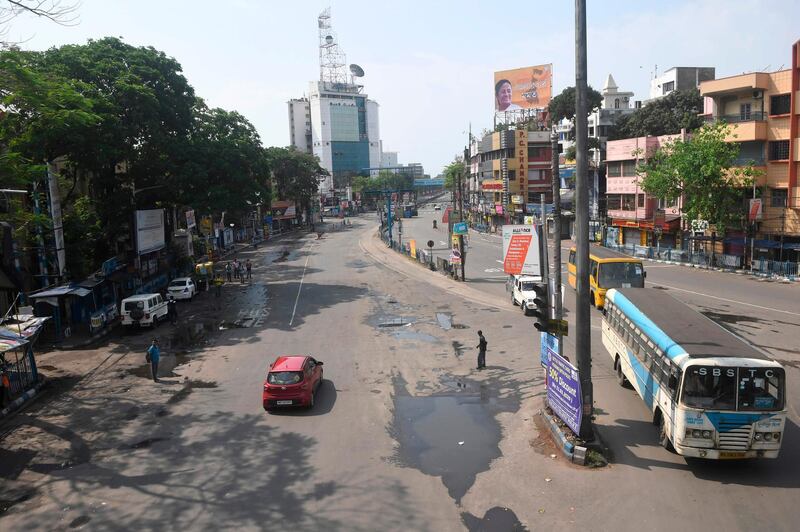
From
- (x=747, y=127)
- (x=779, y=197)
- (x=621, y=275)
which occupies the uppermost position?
(x=747, y=127)

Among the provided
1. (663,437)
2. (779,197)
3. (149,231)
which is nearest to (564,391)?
(663,437)

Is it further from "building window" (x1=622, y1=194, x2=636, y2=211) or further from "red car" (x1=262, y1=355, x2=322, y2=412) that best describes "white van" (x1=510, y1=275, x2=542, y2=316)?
"building window" (x1=622, y1=194, x2=636, y2=211)

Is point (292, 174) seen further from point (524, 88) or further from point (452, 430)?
point (452, 430)

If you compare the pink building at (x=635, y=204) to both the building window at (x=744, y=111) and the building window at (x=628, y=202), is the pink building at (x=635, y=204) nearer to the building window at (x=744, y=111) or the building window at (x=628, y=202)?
the building window at (x=628, y=202)

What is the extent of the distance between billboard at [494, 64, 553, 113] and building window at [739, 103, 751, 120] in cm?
4326

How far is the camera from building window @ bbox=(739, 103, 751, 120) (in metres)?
38.8

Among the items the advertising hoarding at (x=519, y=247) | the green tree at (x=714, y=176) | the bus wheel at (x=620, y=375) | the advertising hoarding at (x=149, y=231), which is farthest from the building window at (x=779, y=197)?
the advertising hoarding at (x=149, y=231)

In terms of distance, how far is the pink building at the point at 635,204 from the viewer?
4909 centimetres

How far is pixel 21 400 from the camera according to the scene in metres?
17.9

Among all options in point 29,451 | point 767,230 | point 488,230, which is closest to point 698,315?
point 29,451

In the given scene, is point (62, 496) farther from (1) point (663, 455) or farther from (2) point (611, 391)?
(2) point (611, 391)

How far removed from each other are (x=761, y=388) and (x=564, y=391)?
3.84 m

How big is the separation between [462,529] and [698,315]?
8606 mm

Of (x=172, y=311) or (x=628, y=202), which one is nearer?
(x=172, y=311)
